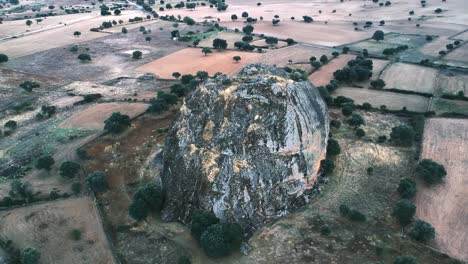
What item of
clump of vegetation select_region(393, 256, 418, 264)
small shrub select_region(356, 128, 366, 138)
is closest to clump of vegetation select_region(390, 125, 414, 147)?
small shrub select_region(356, 128, 366, 138)

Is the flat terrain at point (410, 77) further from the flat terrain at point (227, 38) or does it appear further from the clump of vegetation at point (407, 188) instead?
the flat terrain at point (227, 38)

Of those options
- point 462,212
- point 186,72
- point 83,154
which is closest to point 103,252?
point 83,154

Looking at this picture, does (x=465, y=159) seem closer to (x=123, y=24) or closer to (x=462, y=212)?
(x=462, y=212)

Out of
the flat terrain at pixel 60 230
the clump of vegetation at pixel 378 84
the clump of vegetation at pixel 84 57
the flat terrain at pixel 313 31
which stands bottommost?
the flat terrain at pixel 60 230

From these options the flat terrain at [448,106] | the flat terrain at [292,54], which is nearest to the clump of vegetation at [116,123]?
the flat terrain at [292,54]

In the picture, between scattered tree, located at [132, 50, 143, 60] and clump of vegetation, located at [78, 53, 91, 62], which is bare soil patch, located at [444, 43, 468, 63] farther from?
clump of vegetation, located at [78, 53, 91, 62]

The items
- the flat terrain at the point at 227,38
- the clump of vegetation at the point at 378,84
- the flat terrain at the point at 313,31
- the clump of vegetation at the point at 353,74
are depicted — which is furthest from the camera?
the flat terrain at the point at 313,31
